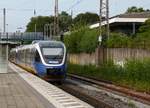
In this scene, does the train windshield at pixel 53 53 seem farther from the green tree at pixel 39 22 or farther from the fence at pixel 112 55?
the green tree at pixel 39 22

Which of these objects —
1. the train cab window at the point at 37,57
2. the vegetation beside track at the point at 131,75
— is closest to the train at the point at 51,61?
the train cab window at the point at 37,57

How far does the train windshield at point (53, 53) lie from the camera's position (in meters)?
33.2

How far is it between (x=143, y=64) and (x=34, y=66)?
28.4 feet

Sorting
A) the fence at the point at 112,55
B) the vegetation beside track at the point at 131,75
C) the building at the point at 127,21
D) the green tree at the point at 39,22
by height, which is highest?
the green tree at the point at 39,22

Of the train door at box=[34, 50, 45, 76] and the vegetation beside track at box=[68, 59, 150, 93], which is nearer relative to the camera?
the vegetation beside track at box=[68, 59, 150, 93]

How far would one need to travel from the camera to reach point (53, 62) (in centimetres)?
3303

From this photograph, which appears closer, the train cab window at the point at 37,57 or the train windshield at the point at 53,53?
the train windshield at the point at 53,53

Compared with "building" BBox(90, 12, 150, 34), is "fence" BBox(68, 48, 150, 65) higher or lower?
lower

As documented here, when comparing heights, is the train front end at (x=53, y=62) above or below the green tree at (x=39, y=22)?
below

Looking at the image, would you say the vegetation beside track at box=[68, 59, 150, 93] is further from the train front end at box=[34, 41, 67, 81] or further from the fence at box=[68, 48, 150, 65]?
the train front end at box=[34, 41, 67, 81]

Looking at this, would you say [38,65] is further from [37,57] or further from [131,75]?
[131,75]

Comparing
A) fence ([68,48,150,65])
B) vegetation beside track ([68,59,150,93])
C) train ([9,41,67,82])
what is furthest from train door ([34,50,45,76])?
fence ([68,48,150,65])

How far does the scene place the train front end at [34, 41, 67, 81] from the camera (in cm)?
3278

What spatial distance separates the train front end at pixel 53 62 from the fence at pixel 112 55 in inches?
268
